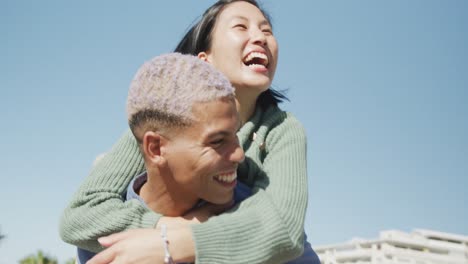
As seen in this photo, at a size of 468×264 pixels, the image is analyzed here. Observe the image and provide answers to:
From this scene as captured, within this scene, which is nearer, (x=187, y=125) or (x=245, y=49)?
(x=187, y=125)

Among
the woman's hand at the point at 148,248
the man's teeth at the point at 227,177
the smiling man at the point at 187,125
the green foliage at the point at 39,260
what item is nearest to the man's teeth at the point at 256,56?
the smiling man at the point at 187,125

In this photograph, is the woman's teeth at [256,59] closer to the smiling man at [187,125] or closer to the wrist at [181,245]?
the smiling man at [187,125]

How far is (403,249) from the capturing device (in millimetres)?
9984

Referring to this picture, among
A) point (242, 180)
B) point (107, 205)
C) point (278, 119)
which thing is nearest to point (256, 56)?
point (278, 119)

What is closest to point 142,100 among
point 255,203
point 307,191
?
point 255,203

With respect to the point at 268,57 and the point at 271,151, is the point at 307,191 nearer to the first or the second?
the point at 271,151

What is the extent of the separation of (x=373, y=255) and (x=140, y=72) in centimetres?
842

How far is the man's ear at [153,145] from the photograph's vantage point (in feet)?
7.74

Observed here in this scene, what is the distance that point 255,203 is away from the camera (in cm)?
236

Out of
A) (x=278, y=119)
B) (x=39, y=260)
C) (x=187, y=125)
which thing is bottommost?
(x=39, y=260)

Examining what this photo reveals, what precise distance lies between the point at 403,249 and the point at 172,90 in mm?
8699

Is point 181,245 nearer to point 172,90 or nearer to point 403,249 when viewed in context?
point 172,90

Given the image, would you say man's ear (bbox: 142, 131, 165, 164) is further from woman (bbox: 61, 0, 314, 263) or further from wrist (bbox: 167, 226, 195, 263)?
wrist (bbox: 167, 226, 195, 263)

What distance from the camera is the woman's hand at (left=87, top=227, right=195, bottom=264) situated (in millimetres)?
2170
